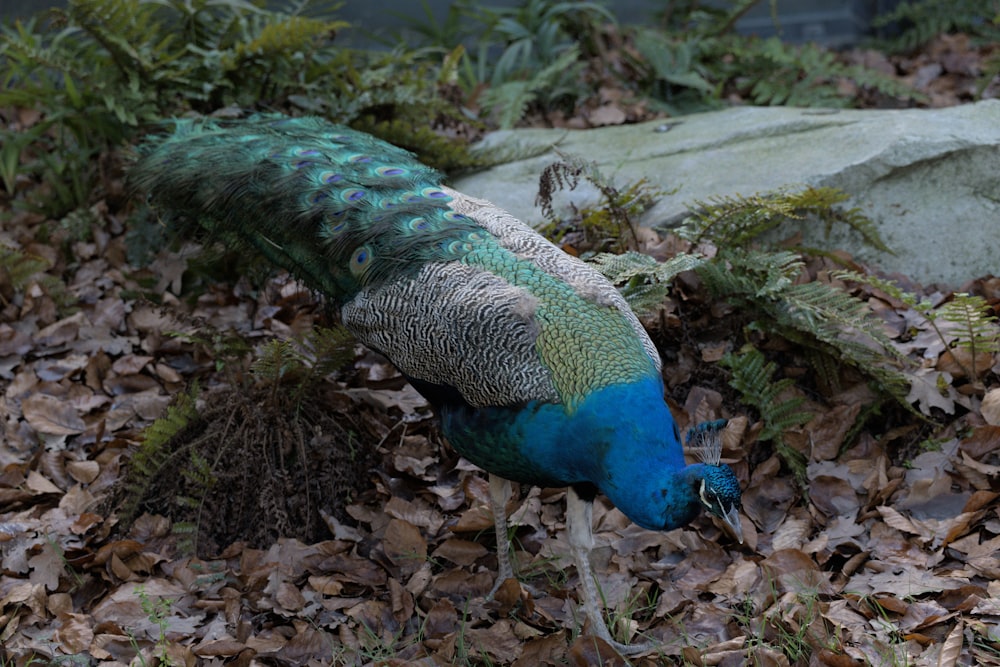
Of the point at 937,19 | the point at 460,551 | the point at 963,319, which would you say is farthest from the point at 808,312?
the point at 937,19

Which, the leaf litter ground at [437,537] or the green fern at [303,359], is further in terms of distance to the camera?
the green fern at [303,359]

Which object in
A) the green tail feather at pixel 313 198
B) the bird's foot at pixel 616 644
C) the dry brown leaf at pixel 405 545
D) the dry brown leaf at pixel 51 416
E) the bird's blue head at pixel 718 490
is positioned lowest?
the dry brown leaf at pixel 405 545

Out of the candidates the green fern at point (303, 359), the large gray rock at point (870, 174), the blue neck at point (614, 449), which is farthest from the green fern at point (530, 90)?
the blue neck at point (614, 449)

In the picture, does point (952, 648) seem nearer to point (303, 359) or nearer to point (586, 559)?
point (586, 559)

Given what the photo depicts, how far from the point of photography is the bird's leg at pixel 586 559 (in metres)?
3.55

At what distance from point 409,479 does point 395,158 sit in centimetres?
134

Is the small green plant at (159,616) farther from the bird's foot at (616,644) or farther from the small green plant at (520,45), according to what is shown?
the small green plant at (520,45)

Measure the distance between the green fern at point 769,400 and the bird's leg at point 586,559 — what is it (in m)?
1.00

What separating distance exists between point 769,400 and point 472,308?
1.43m

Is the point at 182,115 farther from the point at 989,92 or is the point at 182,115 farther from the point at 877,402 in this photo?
the point at 989,92

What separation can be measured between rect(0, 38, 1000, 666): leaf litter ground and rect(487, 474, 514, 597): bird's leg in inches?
2.9

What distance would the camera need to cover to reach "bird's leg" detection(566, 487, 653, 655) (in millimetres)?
3555

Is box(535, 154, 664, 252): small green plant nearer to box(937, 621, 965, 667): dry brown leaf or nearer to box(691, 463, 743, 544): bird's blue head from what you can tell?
box(691, 463, 743, 544): bird's blue head

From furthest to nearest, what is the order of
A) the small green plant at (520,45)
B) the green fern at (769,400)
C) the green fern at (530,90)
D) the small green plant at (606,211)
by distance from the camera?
the small green plant at (520,45)
the green fern at (530,90)
the small green plant at (606,211)
the green fern at (769,400)
